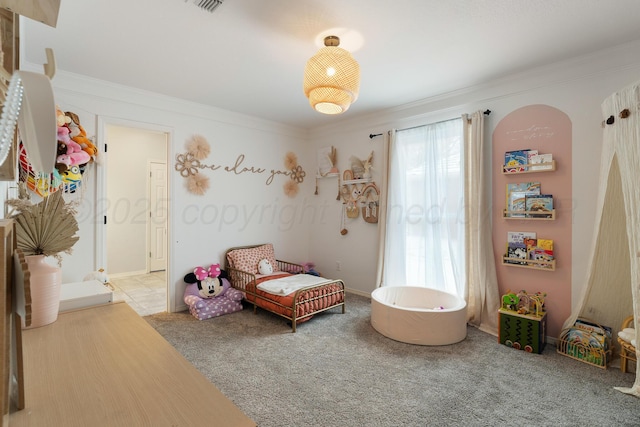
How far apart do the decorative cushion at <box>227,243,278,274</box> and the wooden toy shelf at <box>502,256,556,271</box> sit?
9.53ft

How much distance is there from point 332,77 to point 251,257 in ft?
9.29

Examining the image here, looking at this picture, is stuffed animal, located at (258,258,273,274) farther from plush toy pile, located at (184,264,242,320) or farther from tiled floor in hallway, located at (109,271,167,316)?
tiled floor in hallway, located at (109,271,167,316)

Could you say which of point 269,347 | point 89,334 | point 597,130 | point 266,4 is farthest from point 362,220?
point 89,334

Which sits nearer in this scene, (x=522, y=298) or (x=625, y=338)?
(x=625, y=338)

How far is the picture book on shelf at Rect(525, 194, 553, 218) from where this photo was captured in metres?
2.78

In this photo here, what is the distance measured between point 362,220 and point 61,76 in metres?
3.78

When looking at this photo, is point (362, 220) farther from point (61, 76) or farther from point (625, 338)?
point (61, 76)

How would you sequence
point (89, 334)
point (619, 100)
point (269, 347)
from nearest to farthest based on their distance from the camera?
point (89, 334) → point (619, 100) → point (269, 347)

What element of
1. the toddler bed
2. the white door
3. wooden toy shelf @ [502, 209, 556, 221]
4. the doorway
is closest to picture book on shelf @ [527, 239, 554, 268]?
wooden toy shelf @ [502, 209, 556, 221]

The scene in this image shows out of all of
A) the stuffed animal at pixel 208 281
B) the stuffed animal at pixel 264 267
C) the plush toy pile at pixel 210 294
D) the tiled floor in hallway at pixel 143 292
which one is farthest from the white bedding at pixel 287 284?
the tiled floor in hallway at pixel 143 292

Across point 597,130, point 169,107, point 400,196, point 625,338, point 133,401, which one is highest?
point 169,107

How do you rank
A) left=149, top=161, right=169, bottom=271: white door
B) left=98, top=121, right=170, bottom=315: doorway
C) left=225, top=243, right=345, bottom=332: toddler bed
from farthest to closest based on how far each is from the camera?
1. left=149, top=161, right=169, bottom=271: white door
2. left=98, top=121, right=170, bottom=315: doorway
3. left=225, top=243, right=345, bottom=332: toddler bed

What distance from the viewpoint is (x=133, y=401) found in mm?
764

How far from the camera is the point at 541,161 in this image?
2.83 meters
